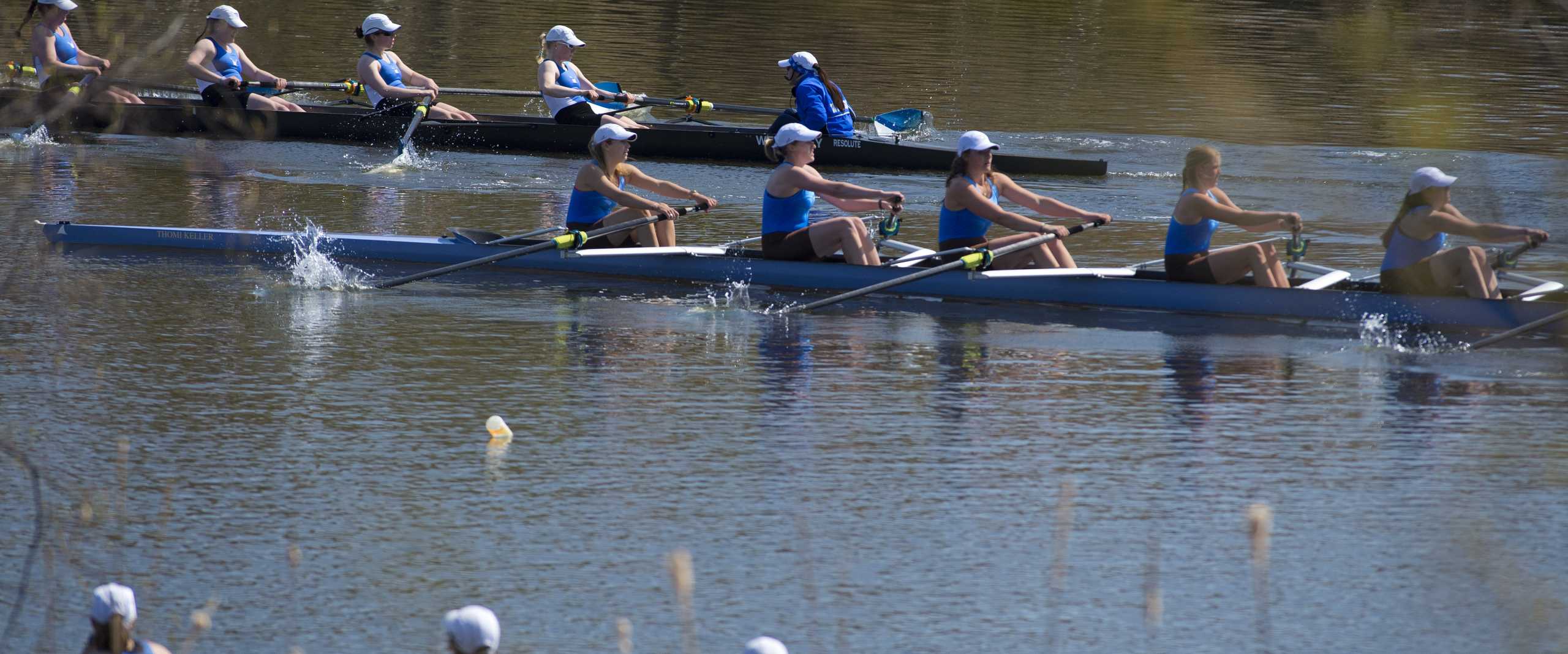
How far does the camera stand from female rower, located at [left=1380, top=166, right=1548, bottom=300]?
10.0 metres

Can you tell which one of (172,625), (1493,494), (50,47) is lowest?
(172,625)

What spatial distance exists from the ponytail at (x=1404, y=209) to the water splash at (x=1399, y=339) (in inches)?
18.1

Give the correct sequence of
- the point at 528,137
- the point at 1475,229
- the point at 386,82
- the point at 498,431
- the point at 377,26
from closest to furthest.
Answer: the point at 498,431 → the point at 1475,229 → the point at 377,26 → the point at 528,137 → the point at 386,82

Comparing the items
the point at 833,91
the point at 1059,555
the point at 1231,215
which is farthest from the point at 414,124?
the point at 1059,555

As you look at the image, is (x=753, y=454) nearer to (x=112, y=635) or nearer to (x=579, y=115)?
(x=112, y=635)

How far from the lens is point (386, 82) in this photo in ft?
63.4

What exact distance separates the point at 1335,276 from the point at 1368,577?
480cm

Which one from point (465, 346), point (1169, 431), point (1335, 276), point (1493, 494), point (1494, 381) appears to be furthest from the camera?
point (1335, 276)

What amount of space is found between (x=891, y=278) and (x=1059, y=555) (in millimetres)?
5084

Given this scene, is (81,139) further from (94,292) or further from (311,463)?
(311,463)

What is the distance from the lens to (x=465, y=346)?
1014 cm

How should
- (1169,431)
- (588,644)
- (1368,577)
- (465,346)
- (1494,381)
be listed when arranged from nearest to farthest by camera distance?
(588,644)
(1368,577)
(1169,431)
(1494,381)
(465,346)

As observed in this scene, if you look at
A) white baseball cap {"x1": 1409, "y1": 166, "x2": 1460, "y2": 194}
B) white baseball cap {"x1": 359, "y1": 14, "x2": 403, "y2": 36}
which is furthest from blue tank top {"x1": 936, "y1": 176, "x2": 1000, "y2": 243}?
white baseball cap {"x1": 359, "y1": 14, "x2": 403, "y2": 36}

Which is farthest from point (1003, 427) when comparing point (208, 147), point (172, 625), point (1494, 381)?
point (208, 147)
